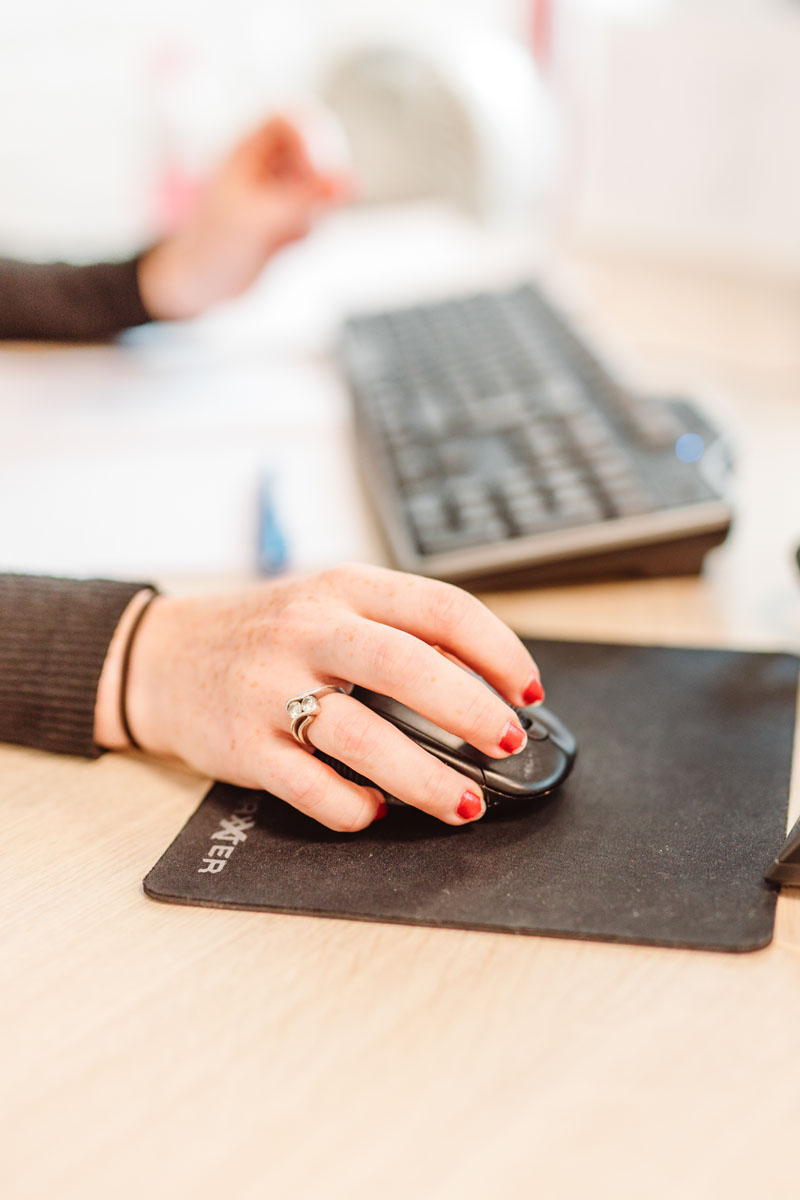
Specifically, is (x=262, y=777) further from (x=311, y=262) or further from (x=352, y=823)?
(x=311, y=262)

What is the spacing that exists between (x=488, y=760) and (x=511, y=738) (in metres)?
0.01

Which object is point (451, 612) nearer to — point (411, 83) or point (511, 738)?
point (511, 738)

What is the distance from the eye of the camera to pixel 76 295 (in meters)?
0.92

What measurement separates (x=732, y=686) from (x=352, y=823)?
21 centimetres

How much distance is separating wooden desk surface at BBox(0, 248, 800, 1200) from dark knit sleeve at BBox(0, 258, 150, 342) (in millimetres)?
641

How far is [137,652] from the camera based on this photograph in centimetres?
46

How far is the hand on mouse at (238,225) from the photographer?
2.98ft

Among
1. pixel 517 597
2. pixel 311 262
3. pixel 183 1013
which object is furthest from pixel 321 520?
pixel 311 262

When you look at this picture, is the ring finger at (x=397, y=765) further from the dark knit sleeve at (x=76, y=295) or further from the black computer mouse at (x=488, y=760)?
the dark knit sleeve at (x=76, y=295)

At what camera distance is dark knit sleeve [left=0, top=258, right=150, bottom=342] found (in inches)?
36.1

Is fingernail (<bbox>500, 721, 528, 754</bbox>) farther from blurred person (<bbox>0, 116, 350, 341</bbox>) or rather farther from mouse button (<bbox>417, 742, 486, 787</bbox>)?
blurred person (<bbox>0, 116, 350, 341</bbox>)

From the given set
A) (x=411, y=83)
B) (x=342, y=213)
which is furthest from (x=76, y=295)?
(x=411, y=83)

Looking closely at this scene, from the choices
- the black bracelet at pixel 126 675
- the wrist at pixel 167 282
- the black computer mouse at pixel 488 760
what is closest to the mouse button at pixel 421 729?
the black computer mouse at pixel 488 760

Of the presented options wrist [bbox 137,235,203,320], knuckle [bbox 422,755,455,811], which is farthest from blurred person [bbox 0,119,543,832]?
wrist [bbox 137,235,203,320]
